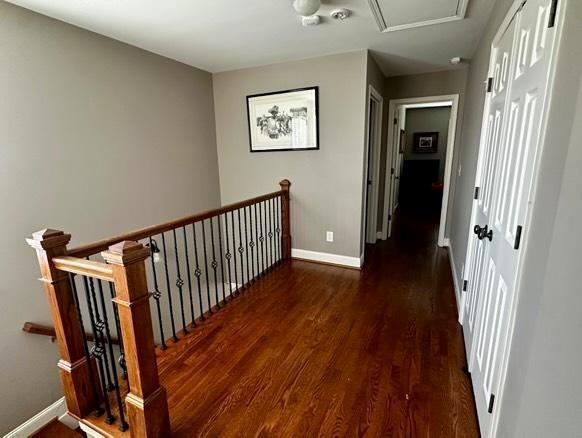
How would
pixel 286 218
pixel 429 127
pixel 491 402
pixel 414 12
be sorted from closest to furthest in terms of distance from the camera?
pixel 491 402 < pixel 414 12 < pixel 286 218 < pixel 429 127

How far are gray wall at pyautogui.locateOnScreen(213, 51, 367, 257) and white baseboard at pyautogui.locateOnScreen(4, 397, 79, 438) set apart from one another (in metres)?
2.66

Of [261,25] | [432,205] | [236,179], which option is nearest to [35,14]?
[261,25]

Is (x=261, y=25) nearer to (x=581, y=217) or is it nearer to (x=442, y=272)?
(x=581, y=217)

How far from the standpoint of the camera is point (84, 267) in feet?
4.17

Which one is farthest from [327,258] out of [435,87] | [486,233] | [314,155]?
[435,87]

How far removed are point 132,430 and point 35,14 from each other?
2.81 metres

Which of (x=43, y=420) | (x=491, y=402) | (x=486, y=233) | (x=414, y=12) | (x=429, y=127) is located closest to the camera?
(x=491, y=402)

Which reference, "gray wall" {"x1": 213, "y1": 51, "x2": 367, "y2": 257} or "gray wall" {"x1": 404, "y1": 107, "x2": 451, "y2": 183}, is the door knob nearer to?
"gray wall" {"x1": 213, "y1": 51, "x2": 367, "y2": 257}

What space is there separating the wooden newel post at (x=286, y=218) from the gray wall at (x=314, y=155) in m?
0.07

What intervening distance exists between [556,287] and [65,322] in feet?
6.31

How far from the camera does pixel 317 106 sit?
10.5 ft

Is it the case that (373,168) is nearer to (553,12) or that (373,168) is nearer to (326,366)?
(326,366)

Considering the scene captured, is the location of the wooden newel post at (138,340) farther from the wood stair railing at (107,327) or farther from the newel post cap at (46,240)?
the newel post cap at (46,240)

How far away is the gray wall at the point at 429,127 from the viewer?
649cm
